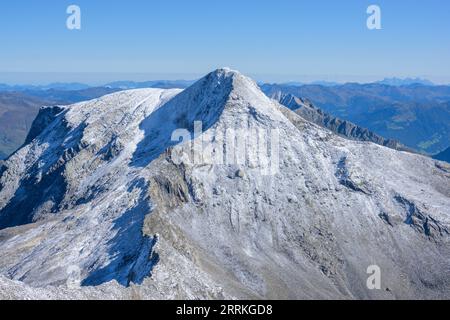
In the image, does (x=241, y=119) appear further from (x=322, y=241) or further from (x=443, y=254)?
(x=443, y=254)

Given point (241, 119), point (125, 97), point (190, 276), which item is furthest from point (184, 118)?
point (190, 276)

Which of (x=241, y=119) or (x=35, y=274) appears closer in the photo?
(x=35, y=274)
